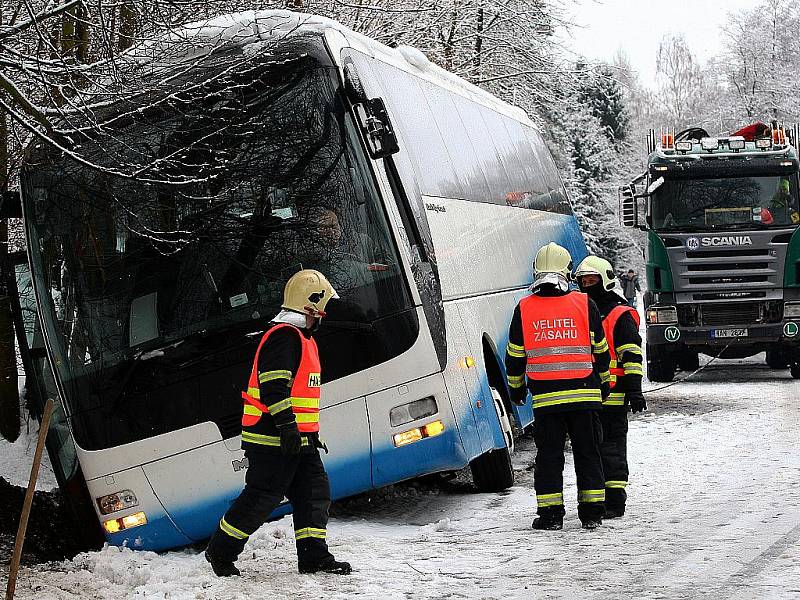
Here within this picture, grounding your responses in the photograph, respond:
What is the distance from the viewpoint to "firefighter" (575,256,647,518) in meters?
8.83

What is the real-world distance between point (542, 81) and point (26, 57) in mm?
22256

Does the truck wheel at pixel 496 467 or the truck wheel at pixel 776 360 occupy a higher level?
the truck wheel at pixel 496 467

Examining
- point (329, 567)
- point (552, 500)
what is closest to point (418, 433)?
point (552, 500)

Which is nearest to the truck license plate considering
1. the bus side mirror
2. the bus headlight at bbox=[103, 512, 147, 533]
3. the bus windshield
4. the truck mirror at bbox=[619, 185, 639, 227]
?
the truck mirror at bbox=[619, 185, 639, 227]

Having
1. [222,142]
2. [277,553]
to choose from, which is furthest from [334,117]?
[277,553]

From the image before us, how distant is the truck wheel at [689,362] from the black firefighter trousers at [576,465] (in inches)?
503

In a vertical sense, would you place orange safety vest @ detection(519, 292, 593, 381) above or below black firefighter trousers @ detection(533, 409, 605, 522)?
above

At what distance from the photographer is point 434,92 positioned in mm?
11695

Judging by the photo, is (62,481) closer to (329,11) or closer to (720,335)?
(329,11)

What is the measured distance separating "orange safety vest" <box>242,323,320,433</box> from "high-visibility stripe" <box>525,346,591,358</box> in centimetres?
186

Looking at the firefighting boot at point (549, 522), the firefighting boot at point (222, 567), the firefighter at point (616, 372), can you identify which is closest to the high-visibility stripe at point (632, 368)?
the firefighter at point (616, 372)

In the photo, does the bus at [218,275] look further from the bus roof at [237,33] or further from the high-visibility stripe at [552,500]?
the high-visibility stripe at [552,500]

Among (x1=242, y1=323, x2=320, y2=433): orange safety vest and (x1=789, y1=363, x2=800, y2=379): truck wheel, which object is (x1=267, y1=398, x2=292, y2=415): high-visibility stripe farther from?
(x1=789, y1=363, x2=800, y2=379): truck wheel

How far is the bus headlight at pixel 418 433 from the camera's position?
8.59 metres
